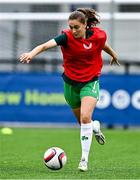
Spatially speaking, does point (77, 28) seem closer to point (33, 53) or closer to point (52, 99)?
point (33, 53)

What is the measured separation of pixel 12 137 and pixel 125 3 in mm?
5913

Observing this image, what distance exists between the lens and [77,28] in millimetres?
8633

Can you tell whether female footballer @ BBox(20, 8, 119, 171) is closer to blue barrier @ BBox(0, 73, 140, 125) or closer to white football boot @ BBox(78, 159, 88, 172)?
white football boot @ BBox(78, 159, 88, 172)

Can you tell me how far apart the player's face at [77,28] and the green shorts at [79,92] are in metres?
0.64

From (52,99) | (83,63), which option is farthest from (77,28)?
(52,99)

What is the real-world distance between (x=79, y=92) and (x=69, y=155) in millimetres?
2244

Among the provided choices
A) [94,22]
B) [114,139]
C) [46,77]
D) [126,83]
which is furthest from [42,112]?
[94,22]

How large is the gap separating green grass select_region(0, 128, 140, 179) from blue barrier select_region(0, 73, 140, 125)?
47 centimetres

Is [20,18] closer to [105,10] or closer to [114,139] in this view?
[105,10]

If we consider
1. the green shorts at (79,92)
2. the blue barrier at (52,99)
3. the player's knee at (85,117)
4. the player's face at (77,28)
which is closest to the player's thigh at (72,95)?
the green shorts at (79,92)

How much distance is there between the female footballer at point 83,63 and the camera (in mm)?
8680

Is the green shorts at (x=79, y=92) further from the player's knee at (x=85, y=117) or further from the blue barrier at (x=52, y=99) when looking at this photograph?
the blue barrier at (x=52, y=99)

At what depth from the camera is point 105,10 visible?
64.4 feet

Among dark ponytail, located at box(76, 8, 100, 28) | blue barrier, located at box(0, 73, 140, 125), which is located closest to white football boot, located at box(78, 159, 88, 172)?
dark ponytail, located at box(76, 8, 100, 28)
